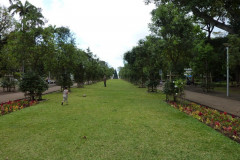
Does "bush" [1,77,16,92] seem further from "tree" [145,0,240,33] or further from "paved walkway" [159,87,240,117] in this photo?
"tree" [145,0,240,33]

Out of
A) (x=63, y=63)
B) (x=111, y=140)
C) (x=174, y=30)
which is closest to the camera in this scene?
(x=111, y=140)

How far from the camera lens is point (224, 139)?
5008mm

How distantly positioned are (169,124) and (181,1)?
549 cm

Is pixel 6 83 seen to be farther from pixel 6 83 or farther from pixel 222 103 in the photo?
pixel 222 103

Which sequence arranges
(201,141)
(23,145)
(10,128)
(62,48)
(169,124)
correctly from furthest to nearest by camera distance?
1. (62,48)
2. (169,124)
3. (10,128)
4. (201,141)
5. (23,145)

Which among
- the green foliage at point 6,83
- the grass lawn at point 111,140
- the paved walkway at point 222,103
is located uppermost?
the green foliage at point 6,83

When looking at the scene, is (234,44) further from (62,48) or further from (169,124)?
(62,48)

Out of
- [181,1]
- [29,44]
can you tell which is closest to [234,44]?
[181,1]

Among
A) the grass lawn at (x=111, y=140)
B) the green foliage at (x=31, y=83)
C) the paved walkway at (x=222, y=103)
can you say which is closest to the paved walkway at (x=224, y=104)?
the paved walkway at (x=222, y=103)

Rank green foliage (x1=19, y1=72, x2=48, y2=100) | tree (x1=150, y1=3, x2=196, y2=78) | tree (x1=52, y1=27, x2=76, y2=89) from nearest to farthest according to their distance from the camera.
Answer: green foliage (x1=19, y1=72, x2=48, y2=100), tree (x1=150, y1=3, x2=196, y2=78), tree (x1=52, y1=27, x2=76, y2=89)

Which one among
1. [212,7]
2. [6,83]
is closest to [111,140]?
[212,7]

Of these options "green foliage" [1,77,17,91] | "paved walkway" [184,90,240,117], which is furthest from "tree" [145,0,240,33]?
"green foliage" [1,77,17,91]

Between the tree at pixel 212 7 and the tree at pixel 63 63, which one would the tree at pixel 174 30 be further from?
the tree at pixel 63 63

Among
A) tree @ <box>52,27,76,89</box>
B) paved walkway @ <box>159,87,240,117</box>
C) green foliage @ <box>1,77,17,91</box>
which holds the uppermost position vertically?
tree @ <box>52,27,76,89</box>
